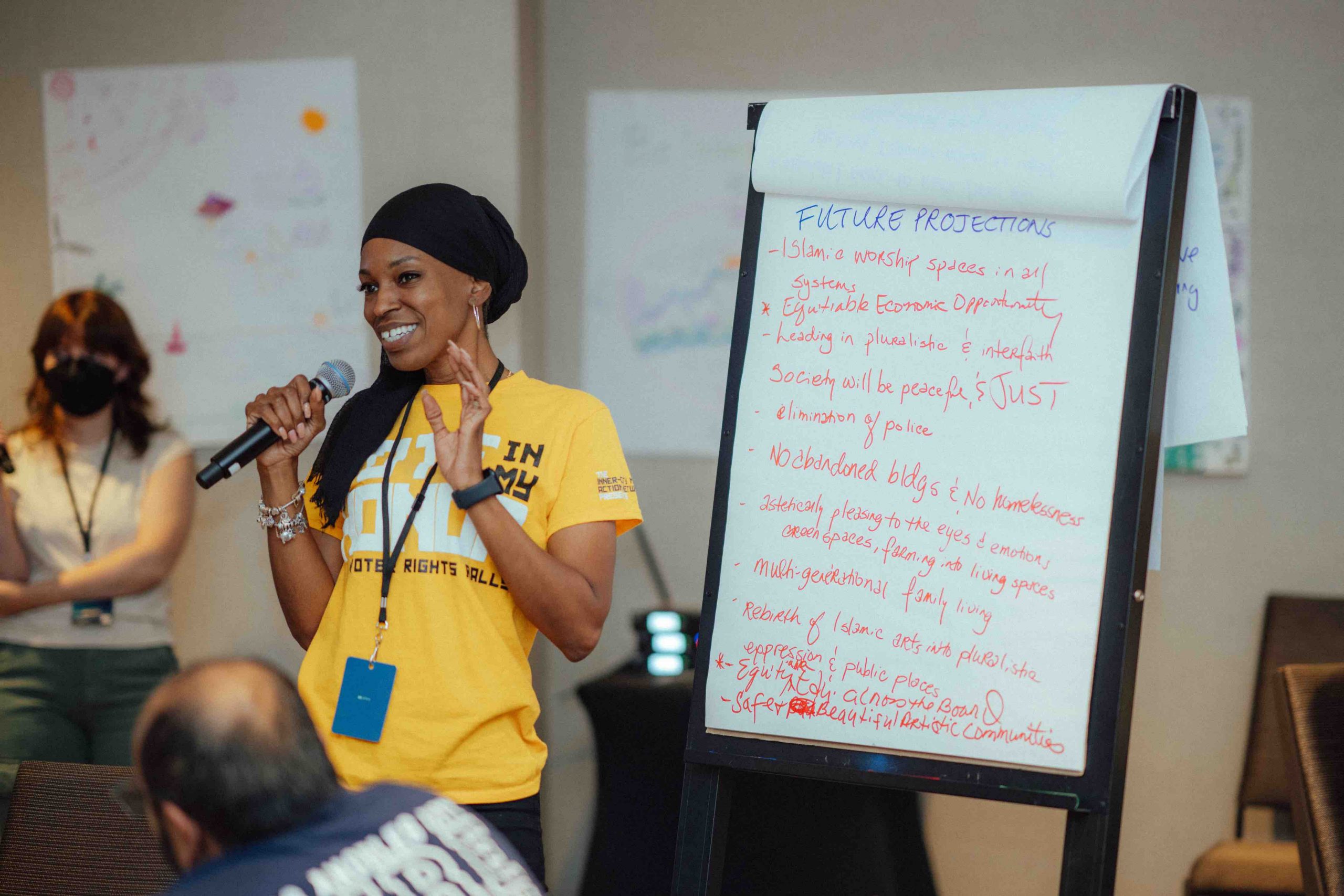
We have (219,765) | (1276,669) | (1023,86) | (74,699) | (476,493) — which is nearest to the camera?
(219,765)

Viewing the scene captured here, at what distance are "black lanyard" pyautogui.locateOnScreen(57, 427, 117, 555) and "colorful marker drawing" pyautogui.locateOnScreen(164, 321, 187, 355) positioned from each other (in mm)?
520

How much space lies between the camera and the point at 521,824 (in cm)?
143

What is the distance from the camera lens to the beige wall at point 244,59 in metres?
3.01

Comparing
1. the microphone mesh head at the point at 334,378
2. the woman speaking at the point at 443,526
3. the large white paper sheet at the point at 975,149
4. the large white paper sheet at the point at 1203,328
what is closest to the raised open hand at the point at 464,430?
the woman speaking at the point at 443,526

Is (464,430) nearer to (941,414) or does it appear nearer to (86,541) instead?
(941,414)

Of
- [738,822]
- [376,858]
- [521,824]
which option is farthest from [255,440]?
[738,822]

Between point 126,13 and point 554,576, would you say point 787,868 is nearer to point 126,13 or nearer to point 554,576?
point 554,576

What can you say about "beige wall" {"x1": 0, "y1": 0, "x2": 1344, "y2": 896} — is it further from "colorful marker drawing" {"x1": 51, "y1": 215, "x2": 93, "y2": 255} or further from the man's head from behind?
the man's head from behind

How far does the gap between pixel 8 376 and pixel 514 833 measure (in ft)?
8.53

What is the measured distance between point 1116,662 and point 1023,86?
2.29 m

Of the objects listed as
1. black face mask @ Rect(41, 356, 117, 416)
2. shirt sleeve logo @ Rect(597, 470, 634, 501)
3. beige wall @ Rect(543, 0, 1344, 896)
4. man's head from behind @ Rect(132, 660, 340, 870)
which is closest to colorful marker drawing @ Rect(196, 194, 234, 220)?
black face mask @ Rect(41, 356, 117, 416)

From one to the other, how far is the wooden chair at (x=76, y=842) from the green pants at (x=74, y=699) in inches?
37.1

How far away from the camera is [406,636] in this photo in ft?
4.74

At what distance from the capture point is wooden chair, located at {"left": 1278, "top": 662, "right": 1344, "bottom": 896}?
171 cm
